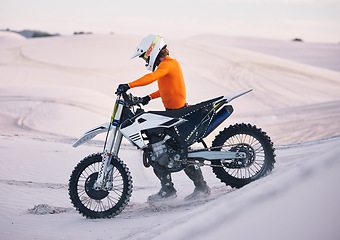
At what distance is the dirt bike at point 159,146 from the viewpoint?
4.96 m

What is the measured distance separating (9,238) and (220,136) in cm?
250

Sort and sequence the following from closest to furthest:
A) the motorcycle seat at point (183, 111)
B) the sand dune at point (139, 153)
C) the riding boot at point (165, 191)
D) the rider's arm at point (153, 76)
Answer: the sand dune at point (139, 153)
the rider's arm at point (153, 76)
the motorcycle seat at point (183, 111)
the riding boot at point (165, 191)

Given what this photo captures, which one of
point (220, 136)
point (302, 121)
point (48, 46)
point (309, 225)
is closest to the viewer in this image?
point (309, 225)

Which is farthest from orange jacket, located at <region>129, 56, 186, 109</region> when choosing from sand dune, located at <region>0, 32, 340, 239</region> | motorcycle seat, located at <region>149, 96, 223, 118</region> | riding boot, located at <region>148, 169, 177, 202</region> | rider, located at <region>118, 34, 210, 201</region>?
sand dune, located at <region>0, 32, 340, 239</region>

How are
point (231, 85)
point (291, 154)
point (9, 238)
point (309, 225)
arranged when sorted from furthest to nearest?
1. point (231, 85)
2. point (291, 154)
3. point (9, 238)
4. point (309, 225)

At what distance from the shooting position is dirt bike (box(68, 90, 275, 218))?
4.96m

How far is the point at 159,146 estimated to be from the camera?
16.4 ft

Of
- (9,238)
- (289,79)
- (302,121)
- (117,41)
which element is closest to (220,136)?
(9,238)

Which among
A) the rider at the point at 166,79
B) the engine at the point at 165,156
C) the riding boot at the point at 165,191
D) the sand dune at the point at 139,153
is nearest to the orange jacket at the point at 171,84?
the rider at the point at 166,79

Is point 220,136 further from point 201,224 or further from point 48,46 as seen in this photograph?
point 48,46

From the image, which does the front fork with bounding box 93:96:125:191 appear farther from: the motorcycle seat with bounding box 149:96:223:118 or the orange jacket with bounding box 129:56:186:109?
the orange jacket with bounding box 129:56:186:109

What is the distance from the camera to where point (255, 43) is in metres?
64.0

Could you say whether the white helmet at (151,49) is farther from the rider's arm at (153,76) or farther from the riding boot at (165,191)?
the riding boot at (165,191)

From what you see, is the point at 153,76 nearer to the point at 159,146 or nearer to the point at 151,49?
the point at 151,49
